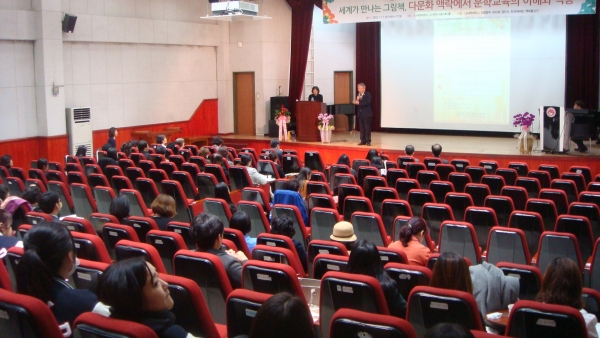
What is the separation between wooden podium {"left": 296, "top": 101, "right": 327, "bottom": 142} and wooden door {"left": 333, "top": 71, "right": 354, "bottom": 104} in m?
2.73

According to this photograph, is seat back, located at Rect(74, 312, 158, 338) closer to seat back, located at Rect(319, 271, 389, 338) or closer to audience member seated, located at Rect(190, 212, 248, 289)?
seat back, located at Rect(319, 271, 389, 338)

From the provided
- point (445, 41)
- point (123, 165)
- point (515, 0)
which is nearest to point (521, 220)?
point (123, 165)

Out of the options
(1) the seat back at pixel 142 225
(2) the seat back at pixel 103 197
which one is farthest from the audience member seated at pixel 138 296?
(2) the seat back at pixel 103 197

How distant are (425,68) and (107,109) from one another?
25.2ft

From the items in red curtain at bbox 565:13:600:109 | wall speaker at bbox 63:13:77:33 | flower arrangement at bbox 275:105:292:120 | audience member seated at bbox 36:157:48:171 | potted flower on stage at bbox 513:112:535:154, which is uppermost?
wall speaker at bbox 63:13:77:33

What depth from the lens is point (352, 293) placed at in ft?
10.9

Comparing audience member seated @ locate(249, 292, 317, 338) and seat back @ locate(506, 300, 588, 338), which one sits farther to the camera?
seat back @ locate(506, 300, 588, 338)

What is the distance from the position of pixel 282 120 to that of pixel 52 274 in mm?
12516

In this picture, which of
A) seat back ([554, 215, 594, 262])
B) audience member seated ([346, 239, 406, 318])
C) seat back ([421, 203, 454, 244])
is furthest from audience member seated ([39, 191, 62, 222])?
seat back ([554, 215, 594, 262])

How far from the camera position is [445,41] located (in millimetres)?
15578

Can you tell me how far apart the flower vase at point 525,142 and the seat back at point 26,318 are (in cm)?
1145

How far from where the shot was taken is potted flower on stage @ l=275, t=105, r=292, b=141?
15453 mm

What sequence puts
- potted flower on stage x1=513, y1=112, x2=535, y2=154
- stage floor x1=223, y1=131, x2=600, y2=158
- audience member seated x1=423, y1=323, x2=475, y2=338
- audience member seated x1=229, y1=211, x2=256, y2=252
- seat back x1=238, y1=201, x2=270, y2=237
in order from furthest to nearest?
stage floor x1=223, y1=131, x2=600, y2=158
potted flower on stage x1=513, y1=112, x2=535, y2=154
seat back x1=238, y1=201, x2=270, y2=237
audience member seated x1=229, y1=211, x2=256, y2=252
audience member seated x1=423, y1=323, x2=475, y2=338

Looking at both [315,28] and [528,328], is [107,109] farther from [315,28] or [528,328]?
[528,328]
